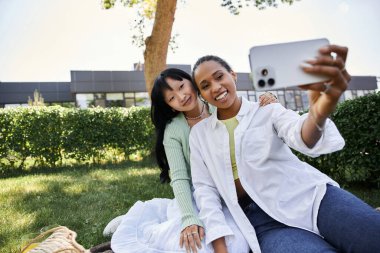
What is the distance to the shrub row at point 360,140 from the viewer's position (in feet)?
17.2

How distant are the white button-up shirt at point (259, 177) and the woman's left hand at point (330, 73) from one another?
1.63 ft

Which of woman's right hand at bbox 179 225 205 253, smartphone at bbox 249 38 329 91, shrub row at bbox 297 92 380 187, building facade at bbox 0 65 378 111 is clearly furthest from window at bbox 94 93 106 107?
smartphone at bbox 249 38 329 91

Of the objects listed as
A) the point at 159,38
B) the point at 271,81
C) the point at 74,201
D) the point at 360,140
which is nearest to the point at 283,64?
the point at 271,81

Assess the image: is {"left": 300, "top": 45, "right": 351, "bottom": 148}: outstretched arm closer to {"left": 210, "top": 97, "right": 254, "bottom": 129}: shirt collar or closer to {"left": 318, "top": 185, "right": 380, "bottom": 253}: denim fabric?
{"left": 318, "top": 185, "right": 380, "bottom": 253}: denim fabric

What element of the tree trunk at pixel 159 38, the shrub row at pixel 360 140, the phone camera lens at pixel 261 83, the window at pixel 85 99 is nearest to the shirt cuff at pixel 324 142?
the phone camera lens at pixel 261 83

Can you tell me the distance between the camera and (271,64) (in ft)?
5.25

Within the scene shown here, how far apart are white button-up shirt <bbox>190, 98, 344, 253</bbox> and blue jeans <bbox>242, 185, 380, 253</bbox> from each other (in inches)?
2.5

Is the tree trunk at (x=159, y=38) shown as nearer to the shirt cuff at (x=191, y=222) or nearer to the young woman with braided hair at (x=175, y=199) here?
the young woman with braided hair at (x=175, y=199)

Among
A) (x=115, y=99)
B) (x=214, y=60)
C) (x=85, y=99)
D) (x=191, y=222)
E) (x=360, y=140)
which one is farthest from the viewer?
(x=115, y=99)

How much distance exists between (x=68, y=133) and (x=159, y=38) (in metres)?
4.25

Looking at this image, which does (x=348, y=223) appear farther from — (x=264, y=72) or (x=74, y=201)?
(x=74, y=201)

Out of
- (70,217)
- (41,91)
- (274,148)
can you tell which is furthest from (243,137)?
(41,91)

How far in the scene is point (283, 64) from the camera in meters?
1.56

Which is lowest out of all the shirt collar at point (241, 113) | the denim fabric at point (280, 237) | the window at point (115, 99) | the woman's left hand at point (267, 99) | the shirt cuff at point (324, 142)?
the denim fabric at point (280, 237)
